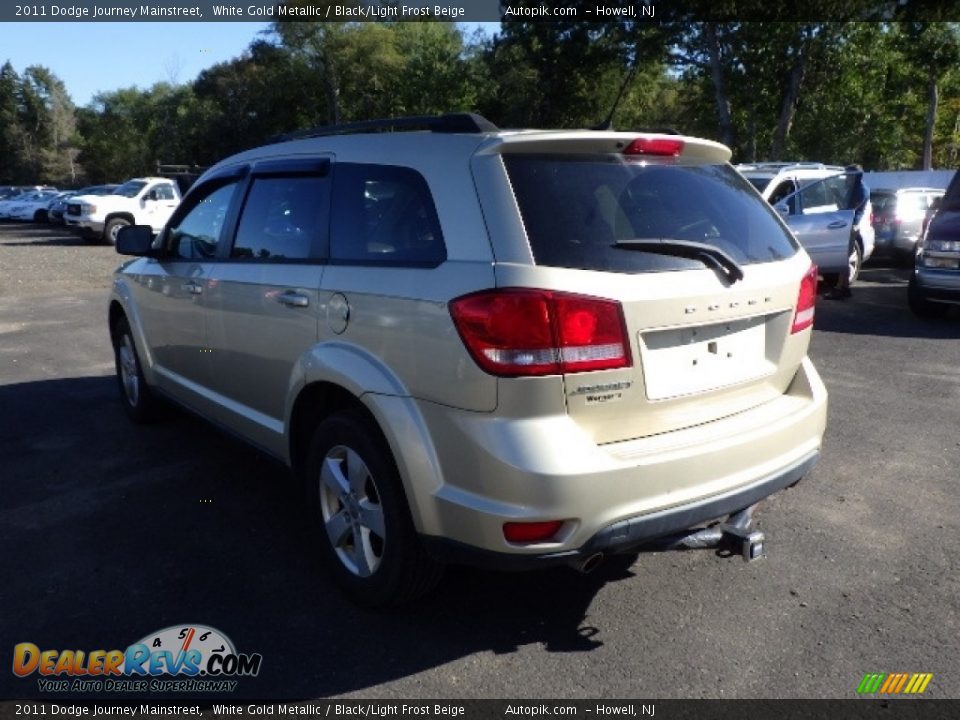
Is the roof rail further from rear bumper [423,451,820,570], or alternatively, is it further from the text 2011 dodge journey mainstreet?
rear bumper [423,451,820,570]

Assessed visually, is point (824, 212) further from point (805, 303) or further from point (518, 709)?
point (518, 709)

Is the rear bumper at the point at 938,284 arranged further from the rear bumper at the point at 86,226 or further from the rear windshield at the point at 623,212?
the rear bumper at the point at 86,226

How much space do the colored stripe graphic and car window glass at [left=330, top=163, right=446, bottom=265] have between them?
6.70 feet

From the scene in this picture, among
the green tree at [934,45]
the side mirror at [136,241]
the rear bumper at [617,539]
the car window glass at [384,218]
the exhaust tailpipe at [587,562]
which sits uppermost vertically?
the green tree at [934,45]

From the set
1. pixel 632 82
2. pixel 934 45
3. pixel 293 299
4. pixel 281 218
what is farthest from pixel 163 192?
pixel 934 45

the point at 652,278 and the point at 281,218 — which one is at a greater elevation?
the point at 281,218

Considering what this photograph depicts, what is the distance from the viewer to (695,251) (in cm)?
311

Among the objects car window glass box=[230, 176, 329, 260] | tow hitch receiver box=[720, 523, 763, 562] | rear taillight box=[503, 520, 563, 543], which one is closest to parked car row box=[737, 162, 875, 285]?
car window glass box=[230, 176, 329, 260]

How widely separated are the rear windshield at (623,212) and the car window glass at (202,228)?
2155 millimetres

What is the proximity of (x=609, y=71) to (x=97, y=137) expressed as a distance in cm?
5587

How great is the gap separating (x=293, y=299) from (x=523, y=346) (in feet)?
4.35

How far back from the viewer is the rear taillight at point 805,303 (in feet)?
11.6

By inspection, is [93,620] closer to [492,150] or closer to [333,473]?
[333,473]

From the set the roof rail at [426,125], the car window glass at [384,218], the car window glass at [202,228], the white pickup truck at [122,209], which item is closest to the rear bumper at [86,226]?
the white pickup truck at [122,209]
